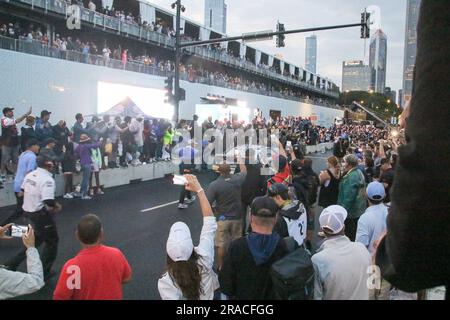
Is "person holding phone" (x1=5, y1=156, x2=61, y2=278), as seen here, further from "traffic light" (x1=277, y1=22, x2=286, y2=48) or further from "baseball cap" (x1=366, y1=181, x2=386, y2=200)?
"traffic light" (x1=277, y1=22, x2=286, y2=48)

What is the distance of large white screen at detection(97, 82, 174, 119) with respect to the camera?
27.6 m

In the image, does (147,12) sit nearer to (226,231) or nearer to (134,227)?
(134,227)

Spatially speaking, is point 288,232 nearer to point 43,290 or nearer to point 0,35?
point 43,290

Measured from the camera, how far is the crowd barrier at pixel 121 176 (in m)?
11.8

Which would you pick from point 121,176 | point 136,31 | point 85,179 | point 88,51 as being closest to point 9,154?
point 85,179

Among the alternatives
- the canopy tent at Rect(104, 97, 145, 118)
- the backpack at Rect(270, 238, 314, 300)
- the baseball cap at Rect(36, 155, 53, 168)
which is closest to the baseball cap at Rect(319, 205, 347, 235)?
the backpack at Rect(270, 238, 314, 300)

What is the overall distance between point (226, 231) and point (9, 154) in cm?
902

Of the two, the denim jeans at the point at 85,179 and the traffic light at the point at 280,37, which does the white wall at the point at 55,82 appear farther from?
the traffic light at the point at 280,37

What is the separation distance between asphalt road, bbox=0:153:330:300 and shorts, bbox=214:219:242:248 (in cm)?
106

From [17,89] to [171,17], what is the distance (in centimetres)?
2412

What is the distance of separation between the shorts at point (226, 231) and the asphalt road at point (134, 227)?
1064mm

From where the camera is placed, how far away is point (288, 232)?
5574 mm

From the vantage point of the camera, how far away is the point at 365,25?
15883 millimetres
